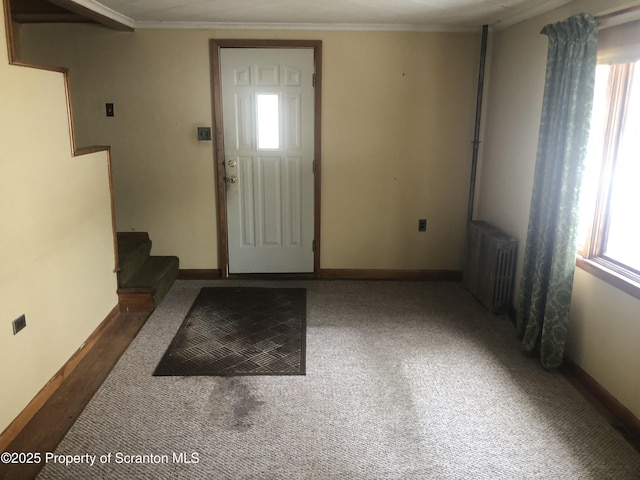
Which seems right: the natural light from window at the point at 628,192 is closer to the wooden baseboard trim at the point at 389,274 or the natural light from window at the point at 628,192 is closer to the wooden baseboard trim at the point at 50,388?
the wooden baseboard trim at the point at 389,274

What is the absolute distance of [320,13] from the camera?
3674 mm

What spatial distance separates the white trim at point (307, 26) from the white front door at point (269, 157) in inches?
7.0

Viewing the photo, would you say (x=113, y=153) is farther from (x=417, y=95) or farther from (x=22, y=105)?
(x=417, y=95)

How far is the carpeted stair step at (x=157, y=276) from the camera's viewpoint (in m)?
3.87

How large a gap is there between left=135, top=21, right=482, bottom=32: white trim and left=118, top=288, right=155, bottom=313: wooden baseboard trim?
217 centimetres

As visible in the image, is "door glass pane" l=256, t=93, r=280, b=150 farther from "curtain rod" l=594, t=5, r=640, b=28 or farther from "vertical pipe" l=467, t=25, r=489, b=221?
"curtain rod" l=594, t=5, r=640, b=28

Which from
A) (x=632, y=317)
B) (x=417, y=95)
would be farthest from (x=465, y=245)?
(x=632, y=317)

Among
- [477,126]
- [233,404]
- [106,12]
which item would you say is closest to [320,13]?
[106,12]

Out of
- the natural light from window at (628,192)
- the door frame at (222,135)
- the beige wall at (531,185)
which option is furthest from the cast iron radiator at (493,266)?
the door frame at (222,135)

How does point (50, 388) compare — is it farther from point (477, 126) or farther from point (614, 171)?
point (477, 126)

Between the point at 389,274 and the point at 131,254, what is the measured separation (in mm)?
2274

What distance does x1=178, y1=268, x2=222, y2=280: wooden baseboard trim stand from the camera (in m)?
4.62

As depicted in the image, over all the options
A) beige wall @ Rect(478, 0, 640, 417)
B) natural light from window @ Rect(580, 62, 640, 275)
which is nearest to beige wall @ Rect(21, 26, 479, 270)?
beige wall @ Rect(478, 0, 640, 417)

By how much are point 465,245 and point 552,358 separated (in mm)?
1641
